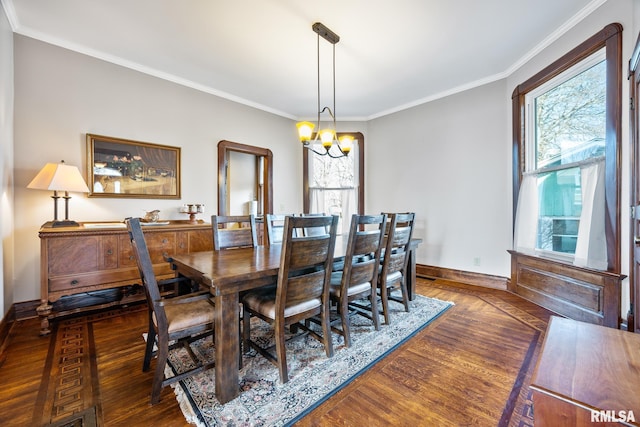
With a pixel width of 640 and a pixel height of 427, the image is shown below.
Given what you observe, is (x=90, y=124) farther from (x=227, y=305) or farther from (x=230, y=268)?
(x=227, y=305)

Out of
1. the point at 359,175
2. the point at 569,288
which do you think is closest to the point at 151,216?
the point at 359,175

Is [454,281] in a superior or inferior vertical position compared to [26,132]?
inferior

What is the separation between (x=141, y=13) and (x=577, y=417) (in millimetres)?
3693

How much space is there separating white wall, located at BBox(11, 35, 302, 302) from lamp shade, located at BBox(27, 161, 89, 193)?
0.35 meters

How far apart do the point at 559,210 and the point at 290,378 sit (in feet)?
10.2

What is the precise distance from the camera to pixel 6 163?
234cm

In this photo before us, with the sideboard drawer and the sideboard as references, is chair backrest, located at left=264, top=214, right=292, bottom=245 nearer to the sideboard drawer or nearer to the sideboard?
the sideboard

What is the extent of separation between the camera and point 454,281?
389 centimetres

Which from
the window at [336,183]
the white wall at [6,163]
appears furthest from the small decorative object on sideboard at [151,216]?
the window at [336,183]

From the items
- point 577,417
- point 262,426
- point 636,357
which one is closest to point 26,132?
point 262,426

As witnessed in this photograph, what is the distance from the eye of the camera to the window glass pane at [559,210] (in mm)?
2607

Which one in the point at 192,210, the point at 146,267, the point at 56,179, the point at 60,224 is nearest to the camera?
the point at 146,267

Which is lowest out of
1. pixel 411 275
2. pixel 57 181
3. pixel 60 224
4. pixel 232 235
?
pixel 411 275

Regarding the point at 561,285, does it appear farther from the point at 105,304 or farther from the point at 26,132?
the point at 26,132
